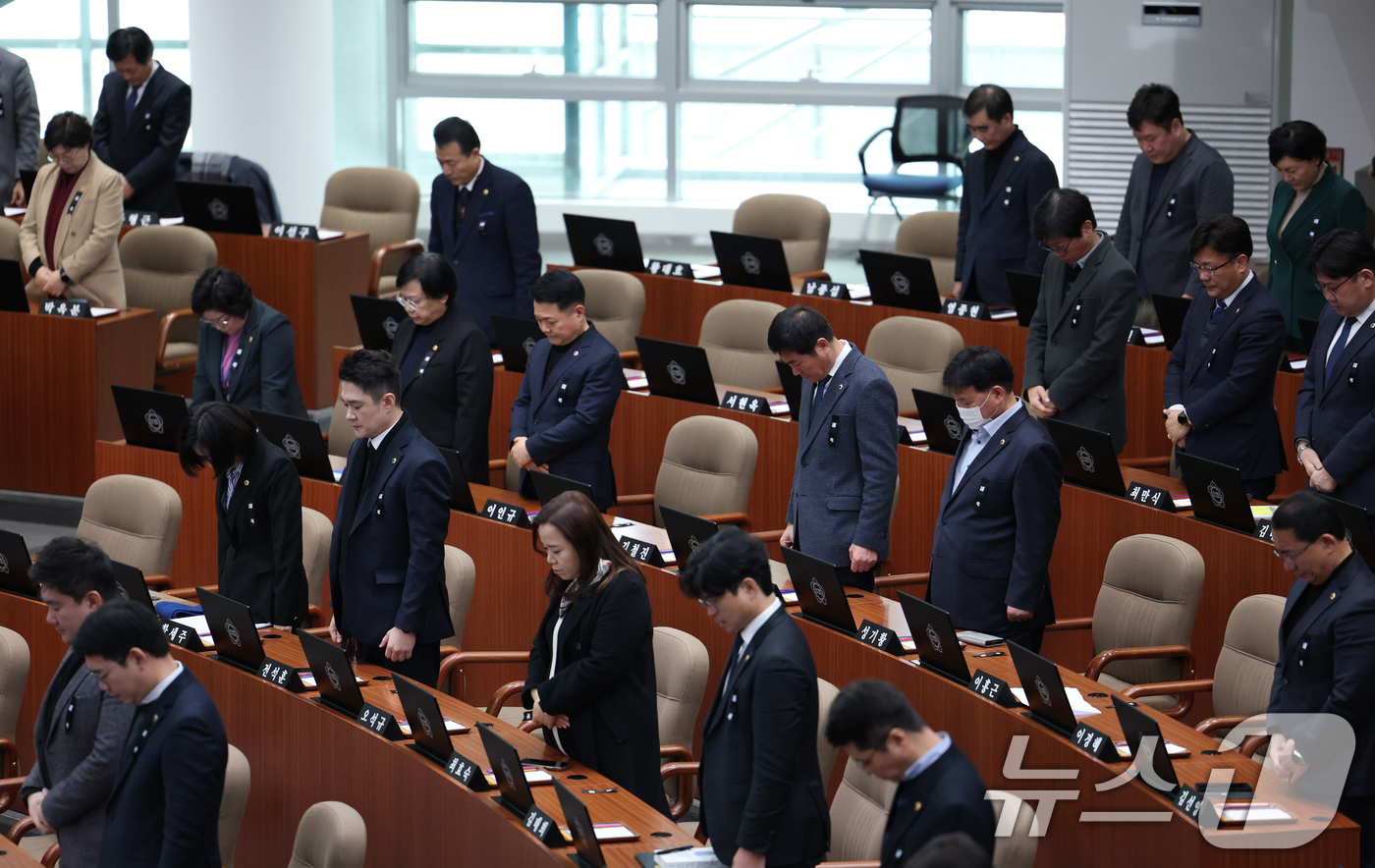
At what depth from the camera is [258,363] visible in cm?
615

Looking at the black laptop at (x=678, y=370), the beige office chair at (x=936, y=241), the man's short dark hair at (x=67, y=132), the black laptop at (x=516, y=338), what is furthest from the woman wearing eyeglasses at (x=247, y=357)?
the beige office chair at (x=936, y=241)

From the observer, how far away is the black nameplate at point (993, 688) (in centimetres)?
397

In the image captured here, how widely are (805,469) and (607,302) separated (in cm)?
277

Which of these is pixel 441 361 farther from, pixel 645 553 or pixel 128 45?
pixel 128 45

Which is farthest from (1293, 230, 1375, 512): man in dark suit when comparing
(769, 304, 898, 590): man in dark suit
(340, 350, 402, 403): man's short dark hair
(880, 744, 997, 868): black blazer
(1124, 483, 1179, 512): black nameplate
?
(340, 350, 402, 403): man's short dark hair

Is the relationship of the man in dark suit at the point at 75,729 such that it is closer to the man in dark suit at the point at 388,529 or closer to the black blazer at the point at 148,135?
the man in dark suit at the point at 388,529

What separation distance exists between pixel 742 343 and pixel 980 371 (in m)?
2.86

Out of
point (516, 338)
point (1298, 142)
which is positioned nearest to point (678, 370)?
point (516, 338)

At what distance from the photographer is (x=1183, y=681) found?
4.63 metres

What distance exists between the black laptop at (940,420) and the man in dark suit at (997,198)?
150 cm

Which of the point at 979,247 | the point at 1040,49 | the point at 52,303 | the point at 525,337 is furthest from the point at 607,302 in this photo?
the point at 1040,49

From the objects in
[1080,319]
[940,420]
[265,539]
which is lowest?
[265,539]

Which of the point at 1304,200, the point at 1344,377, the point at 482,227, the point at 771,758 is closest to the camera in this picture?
the point at 771,758

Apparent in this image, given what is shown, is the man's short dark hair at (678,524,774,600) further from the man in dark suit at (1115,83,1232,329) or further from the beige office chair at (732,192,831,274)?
the beige office chair at (732,192,831,274)
